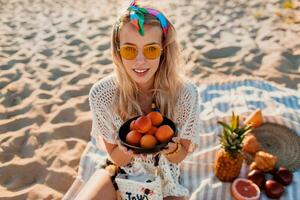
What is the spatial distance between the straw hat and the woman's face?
1653 millimetres

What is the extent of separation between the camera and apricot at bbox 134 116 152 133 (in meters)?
2.30

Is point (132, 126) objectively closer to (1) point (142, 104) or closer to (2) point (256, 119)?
(1) point (142, 104)

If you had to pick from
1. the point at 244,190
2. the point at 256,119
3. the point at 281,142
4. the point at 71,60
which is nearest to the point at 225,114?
the point at 256,119

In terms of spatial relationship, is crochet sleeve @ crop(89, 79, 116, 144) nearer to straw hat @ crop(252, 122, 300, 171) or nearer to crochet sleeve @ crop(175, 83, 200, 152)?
crochet sleeve @ crop(175, 83, 200, 152)

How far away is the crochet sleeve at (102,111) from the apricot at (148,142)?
56 cm

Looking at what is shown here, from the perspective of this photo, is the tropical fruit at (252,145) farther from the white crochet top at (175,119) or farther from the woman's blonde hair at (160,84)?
the woman's blonde hair at (160,84)

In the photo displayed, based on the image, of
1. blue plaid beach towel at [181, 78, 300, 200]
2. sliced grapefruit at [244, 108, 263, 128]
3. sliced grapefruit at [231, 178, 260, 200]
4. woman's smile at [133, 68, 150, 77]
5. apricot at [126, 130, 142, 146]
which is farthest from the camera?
sliced grapefruit at [244, 108, 263, 128]

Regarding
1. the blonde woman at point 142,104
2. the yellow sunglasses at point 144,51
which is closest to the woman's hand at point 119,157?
the blonde woman at point 142,104

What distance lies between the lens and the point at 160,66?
2.74 m

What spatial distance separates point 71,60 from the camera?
5820 mm

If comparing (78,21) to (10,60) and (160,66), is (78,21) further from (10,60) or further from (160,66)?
(160,66)

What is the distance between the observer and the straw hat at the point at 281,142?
345 cm

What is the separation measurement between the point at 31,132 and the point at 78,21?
3529 mm

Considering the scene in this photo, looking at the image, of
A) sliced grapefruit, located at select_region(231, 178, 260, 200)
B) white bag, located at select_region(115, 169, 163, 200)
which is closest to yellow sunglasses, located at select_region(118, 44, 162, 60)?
white bag, located at select_region(115, 169, 163, 200)
